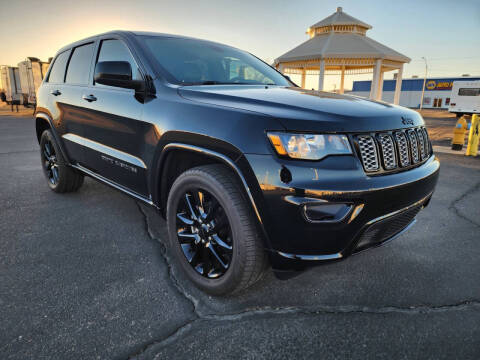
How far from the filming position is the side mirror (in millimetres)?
2365

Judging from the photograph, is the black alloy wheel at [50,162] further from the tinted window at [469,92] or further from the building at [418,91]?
the building at [418,91]

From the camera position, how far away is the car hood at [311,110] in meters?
1.73

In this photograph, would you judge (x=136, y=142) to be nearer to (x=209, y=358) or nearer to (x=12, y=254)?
(x=12, y=254)

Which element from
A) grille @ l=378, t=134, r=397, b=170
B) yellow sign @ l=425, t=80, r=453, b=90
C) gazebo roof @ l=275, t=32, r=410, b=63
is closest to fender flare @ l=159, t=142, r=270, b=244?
grille @ l=378, t=134, r=397, b=170

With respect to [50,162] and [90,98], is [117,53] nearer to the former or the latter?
[90,98]

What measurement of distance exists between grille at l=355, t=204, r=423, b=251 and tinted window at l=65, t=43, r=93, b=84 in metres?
2.96

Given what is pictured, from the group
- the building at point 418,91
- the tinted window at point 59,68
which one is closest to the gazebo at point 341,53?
the tinted window at point 59,68

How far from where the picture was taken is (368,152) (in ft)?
5.98

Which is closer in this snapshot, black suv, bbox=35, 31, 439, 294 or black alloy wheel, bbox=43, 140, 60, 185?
black suv, bbox=35, 31, 439, 294

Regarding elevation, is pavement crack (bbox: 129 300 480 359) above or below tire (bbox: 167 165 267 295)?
below

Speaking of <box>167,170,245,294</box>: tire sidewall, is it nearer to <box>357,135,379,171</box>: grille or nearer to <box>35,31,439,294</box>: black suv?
<box>35,31,439,294</box>: black suv

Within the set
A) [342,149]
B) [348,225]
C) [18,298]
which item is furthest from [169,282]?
[342,149]

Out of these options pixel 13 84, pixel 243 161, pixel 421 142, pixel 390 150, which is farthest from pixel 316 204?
→ pixel 13 84

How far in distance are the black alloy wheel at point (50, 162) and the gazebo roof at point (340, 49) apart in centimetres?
2056
